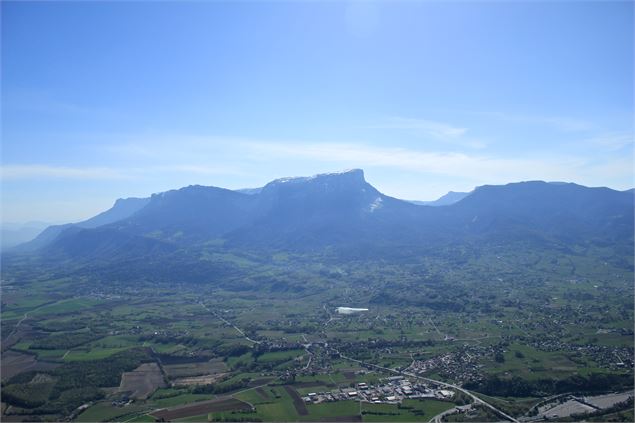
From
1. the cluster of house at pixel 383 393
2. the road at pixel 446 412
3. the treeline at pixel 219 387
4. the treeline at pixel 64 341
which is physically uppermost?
the treeline at pixel 64 341

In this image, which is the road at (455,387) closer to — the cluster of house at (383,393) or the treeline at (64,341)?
→ the cluster of house at (383,393)

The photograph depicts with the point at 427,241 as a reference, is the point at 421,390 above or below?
below

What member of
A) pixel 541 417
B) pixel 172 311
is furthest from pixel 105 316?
pixel 541 417

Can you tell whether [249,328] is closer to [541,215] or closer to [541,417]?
[541,417]

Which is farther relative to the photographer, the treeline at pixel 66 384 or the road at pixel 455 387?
the treeline at pixel 66 384

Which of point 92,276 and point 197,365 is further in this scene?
point 92,276

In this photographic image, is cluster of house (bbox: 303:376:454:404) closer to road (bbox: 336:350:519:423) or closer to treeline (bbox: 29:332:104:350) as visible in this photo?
road (bbox: 336:350:519:423)

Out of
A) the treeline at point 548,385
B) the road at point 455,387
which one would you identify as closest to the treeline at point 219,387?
the road at point 455,387
